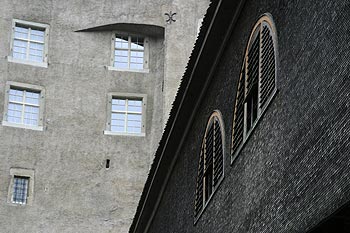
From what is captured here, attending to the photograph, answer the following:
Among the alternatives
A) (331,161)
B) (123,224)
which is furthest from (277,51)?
(123,224)

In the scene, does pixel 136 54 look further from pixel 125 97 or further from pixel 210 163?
pixel 210 163

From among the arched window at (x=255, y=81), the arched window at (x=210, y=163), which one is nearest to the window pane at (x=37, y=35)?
the arched window at (x=210, y=163)

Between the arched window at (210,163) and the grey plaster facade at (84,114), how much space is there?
21.0 metres

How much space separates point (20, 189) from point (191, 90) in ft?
70.4

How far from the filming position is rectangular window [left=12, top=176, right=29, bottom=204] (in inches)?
1640

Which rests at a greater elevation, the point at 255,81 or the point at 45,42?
the point at 45,42

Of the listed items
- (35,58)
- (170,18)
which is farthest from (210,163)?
(35,58)

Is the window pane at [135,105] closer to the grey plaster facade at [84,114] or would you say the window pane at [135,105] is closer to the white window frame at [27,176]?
the grey plaster facade at [84,114]

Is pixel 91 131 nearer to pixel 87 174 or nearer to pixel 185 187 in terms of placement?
pixel 87 174

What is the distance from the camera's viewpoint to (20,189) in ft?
137

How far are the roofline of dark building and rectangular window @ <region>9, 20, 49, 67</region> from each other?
16028 millimetres

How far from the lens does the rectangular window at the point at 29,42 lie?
44.4 m

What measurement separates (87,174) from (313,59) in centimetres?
3024

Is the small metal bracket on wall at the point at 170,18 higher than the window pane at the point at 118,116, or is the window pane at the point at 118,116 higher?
the small metal bracket on wall at the point at 170,18
